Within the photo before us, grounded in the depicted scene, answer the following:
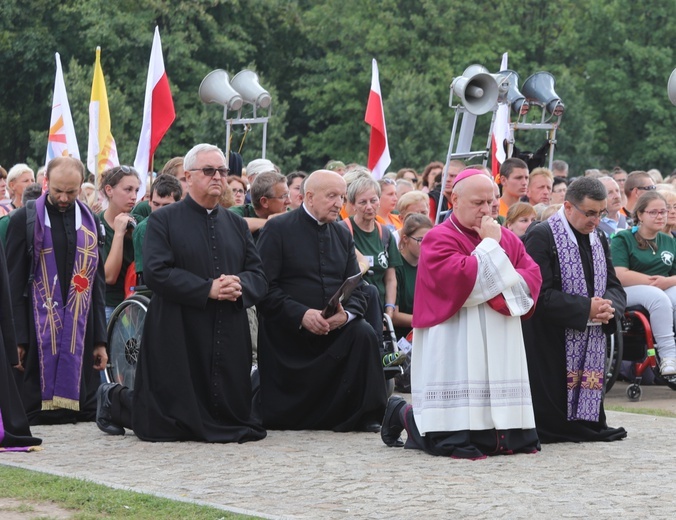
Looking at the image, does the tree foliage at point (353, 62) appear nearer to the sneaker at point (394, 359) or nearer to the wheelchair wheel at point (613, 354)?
the wheelchair wheel at point (613, 354)

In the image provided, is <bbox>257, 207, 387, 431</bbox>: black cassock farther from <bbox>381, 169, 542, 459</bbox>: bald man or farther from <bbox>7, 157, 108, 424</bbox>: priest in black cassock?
<bbox>7, 157, 108, 424</bbox>: priest in black cassock

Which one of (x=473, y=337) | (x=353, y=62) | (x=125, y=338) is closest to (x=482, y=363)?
(x=473, y=337)

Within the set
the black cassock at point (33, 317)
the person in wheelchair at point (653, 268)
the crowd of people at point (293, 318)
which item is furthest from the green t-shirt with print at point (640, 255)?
the black cassock at point (33, 317)

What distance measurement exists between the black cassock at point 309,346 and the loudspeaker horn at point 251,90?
7.08m

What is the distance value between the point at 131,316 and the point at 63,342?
723 mm

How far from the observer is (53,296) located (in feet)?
35.0

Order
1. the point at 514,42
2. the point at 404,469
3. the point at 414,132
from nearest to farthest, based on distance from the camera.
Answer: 1. the point at 404,469
2. the point at 414,132
3. the point at 514,42

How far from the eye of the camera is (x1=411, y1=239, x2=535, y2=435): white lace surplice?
351 inches

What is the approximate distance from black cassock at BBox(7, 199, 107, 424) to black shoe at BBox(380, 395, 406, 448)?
2622 mm

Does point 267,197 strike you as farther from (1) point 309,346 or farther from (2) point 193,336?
(2) point 193,336

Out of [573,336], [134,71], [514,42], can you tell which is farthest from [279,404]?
[514,42]

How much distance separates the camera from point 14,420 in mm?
9148

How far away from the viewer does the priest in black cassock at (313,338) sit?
10391 mm

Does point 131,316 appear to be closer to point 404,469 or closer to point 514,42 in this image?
point 404,469
